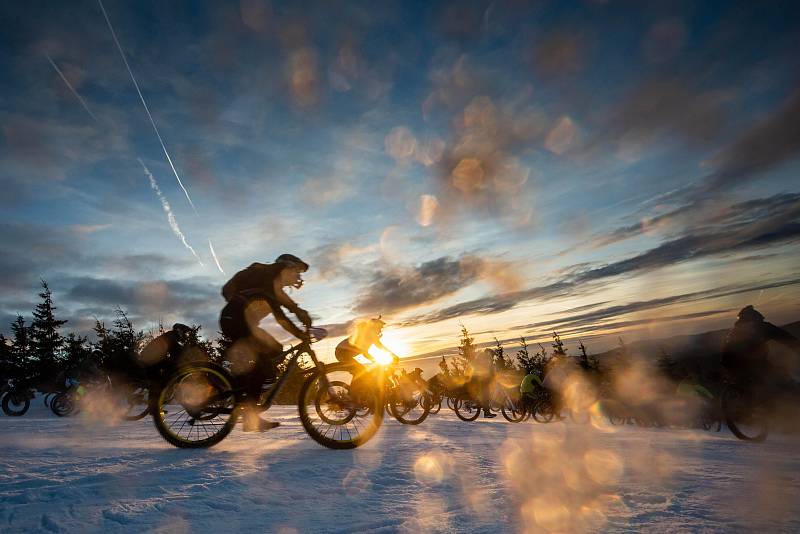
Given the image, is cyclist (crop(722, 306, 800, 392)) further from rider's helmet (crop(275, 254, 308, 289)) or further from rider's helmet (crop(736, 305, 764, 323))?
rider's helmet (crop(275, 254, 308, 289))

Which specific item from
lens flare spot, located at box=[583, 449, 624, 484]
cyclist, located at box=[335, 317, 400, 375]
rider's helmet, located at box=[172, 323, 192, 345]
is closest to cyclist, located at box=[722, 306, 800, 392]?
lens flare spot, located at box=[583, 449, 624, 484]

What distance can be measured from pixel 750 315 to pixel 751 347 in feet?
2.07

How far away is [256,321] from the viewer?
478cm

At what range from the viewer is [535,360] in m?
56.2

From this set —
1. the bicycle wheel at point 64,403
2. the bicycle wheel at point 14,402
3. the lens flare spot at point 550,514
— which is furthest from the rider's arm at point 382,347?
the bicycle wheel at point 14,402

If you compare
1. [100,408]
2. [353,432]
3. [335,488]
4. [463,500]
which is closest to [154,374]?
[100,408]

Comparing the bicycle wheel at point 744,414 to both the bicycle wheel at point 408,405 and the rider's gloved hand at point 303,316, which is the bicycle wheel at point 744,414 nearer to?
the bicycle wheel at point 408,405

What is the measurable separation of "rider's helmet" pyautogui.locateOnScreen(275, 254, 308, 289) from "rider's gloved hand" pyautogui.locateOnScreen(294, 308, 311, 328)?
1.31 ft

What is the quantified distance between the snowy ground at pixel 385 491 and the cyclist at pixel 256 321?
814 millimetres

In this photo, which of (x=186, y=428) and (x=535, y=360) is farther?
(x=535, y=360)

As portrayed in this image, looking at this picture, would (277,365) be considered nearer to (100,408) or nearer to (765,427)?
(765,427)

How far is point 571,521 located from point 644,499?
64cm

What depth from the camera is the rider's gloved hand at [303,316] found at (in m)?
4.80

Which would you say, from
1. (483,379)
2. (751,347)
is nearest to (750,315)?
(751,347)
